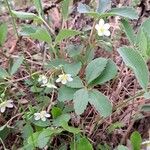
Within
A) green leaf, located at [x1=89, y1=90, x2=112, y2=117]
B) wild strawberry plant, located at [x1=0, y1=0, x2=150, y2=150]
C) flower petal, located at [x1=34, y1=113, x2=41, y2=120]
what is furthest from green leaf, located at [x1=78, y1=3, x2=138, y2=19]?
flower petal, located at [x1=34, y1=113, x2=41, y2=120]

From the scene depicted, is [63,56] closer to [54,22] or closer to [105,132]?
[105,132]

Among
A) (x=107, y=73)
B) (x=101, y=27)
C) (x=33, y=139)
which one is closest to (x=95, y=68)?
(x=107, y=73)

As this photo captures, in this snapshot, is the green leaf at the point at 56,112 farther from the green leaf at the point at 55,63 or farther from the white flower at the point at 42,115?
the green leaf at the point at 55,63

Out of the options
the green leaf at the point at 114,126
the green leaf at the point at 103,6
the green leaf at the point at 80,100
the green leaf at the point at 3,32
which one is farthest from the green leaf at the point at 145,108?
the green leaf at the point at 3,32

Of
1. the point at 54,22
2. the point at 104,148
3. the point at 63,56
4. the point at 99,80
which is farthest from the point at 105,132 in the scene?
the point at 54,22

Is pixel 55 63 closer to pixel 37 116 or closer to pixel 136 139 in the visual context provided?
pixel 37 116

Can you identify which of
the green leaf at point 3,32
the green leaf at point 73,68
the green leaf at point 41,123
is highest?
the green leaf at point 3,32
